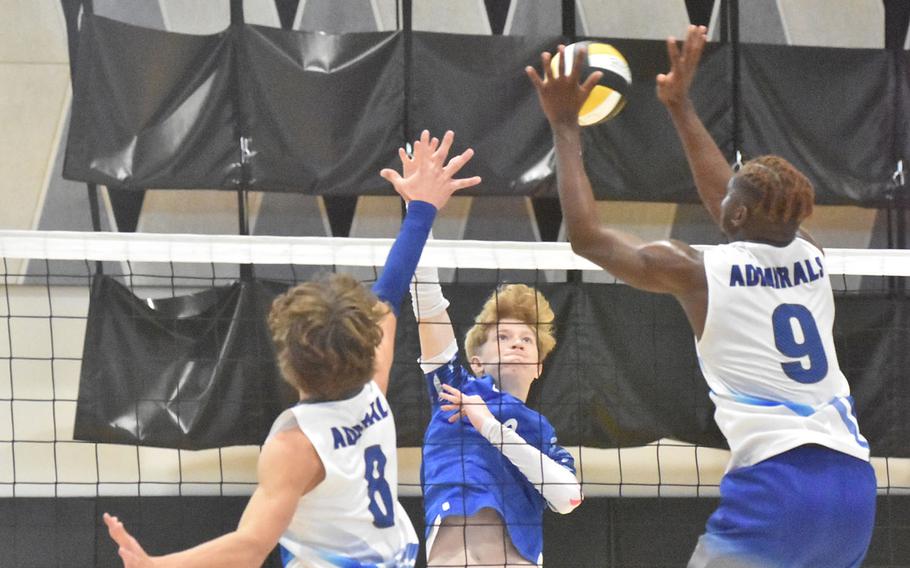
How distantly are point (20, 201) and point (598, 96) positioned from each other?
5175 mm

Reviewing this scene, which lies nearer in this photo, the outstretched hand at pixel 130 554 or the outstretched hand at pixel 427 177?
the outstretched hand at pixel 130 554

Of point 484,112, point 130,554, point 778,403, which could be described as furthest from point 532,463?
point 484,112

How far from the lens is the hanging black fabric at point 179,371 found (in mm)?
7059

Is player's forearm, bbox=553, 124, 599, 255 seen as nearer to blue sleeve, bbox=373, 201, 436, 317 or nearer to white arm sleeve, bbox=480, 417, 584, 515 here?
blue sleeve, bbox=373, 201, 436, 317

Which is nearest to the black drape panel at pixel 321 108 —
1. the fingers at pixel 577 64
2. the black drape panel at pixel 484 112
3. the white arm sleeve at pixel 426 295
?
the black drape panel at pixel 484 112

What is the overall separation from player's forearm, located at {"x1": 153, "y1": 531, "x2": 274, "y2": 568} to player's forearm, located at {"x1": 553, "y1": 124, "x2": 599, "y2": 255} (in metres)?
1.30

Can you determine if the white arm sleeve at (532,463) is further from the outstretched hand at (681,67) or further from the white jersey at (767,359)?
the outstretched hand at (681,67)

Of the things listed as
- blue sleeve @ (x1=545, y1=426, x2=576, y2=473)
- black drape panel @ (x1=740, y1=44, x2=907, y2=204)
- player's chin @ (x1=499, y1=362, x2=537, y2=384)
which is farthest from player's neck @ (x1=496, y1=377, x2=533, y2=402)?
black drape panel @ (x1=740, y1=44, x2=907, y2=204)

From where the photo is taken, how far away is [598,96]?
407 centimetres

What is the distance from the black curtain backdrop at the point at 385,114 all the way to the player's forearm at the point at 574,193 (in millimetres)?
4179

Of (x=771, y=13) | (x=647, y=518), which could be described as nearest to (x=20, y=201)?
(x=647, y=518)

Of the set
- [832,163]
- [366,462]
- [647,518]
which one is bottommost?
[647,518]

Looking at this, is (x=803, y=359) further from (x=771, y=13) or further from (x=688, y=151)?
(x=771, y=13)

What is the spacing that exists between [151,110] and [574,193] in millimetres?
4775
